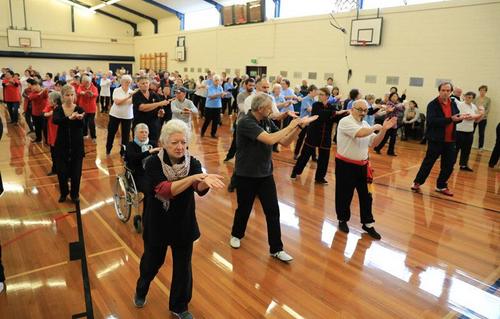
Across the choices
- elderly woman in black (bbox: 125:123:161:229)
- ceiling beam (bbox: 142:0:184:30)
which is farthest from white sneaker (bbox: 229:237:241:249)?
ceiling beam (bbox: 142:0:184:30)

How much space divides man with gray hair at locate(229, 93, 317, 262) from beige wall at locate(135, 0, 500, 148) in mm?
8455

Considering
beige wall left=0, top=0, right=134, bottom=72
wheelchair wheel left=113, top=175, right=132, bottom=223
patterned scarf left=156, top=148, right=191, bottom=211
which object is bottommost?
wheelchair wheel left=113, top=175, right=132, bottom=223

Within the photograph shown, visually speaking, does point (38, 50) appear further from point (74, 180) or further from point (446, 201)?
point (446, 201)

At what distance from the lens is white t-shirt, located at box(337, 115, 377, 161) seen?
374cm

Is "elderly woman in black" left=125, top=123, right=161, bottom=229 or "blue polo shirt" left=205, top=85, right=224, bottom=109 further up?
"blue polo shirt" left=205, top=85, right=224, bottom=109

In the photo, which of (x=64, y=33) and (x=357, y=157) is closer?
(x=357, y=157)

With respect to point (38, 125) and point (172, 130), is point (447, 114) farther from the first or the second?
point (38, 125)

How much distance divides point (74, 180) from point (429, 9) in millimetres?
10167

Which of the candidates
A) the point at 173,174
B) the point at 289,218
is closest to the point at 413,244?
the point at 289,218

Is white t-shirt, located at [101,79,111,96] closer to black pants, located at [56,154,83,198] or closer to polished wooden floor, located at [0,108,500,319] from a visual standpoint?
polished wooden floor, located at [0,108,500,319]

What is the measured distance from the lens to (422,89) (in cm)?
1055

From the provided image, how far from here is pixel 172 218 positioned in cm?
231

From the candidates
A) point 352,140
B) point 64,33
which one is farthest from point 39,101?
point 64,33

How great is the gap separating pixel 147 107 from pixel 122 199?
1612 millimetres
